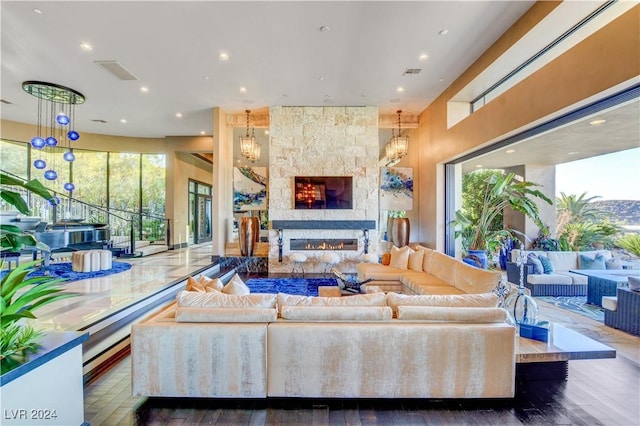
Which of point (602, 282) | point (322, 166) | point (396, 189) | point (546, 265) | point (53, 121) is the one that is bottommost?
point (602, 282)

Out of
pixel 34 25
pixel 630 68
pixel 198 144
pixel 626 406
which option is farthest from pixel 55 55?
pixel 626 406

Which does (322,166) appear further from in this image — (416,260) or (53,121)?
(53,121)

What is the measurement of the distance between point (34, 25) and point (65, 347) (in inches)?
190

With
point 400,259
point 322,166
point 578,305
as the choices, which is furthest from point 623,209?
point 322,166

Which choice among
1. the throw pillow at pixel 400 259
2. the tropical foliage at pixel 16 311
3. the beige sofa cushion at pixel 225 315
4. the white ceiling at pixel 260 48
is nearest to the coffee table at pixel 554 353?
the beige sofa cushion at pixel 225 315

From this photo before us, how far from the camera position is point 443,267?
4582 millimetres

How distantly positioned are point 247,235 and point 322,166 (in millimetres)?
2634

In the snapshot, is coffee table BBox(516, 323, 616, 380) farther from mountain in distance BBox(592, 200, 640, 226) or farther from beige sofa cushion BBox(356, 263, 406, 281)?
mountain in distance BBox(592, 200, 640, 226)

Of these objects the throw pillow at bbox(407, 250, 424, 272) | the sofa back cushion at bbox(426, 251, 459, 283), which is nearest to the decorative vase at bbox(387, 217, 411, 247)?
the throw pillow at bbox(407, 250, 424, 272)

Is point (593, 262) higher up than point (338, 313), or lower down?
lower down

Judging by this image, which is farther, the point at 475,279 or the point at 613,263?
the point at 613,263

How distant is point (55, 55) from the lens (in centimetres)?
487

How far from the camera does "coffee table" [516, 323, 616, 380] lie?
93.1 inches

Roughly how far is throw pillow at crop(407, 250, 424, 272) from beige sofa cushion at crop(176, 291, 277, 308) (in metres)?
3.57
